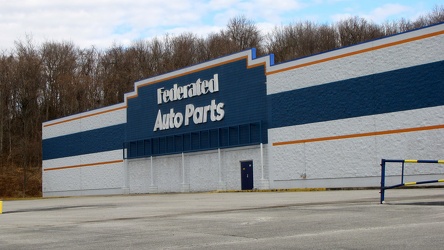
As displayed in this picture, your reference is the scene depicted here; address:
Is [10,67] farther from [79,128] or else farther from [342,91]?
[342,91]

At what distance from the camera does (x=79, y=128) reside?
61562 mm

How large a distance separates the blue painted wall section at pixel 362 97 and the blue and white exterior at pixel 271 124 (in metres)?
0.06

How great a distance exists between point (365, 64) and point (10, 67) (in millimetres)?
63059

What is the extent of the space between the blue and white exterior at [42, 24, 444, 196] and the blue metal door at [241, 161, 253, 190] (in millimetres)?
289

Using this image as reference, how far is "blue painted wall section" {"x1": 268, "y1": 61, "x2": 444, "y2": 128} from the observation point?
3358cm

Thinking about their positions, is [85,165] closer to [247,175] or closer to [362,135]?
[247,175]

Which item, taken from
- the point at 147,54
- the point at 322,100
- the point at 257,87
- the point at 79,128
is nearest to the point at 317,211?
the point at 322,100

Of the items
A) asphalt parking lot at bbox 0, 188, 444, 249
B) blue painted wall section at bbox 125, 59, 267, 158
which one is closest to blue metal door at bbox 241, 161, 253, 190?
blue painted wall section at bbox 125, 59, 267, 158

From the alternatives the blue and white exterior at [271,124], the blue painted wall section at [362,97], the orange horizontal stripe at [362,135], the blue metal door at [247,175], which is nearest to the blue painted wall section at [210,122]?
the blue and white exterior at [271,124]

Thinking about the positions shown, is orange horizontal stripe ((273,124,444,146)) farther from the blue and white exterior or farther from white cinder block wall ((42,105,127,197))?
white cinder block wall ((42,105,127,197))

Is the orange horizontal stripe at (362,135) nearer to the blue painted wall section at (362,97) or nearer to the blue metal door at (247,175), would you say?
the blue painted wall section at (362,97)

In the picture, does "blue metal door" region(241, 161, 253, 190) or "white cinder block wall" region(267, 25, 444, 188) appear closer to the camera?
"white cinder block wall" region(267, 25, 444, 188)

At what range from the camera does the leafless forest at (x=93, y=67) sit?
274ft

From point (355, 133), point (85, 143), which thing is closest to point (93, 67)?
point (85, 143)
